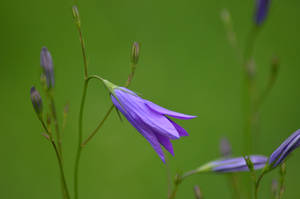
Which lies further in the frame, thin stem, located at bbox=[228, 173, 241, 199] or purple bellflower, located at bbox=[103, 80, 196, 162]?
thin stem, located at bbox=[228, 173, 241, 199]

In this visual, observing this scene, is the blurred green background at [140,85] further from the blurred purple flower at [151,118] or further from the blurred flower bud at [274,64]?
the blurred purple flower at [151,118]

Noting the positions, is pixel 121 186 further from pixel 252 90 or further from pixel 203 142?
pixel 252 90

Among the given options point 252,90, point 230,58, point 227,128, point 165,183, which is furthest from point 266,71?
point 252,90

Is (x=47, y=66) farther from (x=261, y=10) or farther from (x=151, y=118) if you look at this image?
(x=261, y=10)

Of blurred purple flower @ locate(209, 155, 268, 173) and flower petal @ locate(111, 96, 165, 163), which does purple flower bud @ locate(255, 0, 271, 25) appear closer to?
blurred purple flower @ locate(209, 155, 268, 173)

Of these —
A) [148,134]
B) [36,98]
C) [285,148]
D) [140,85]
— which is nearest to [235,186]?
[285,148]

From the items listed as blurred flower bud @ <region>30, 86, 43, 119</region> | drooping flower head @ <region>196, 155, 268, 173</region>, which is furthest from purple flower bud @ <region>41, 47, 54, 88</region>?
drooping flower head @ <region>196, 155, 268, 173</region>

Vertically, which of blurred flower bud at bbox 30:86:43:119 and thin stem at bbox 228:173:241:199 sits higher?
blurred flower bud at bbox 30:86:43:119
